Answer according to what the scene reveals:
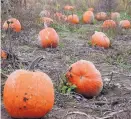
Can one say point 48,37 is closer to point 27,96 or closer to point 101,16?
point 27,96

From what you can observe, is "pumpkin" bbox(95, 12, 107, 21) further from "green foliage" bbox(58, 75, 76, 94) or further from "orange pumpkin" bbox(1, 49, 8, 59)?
"green foliage" bbox(58, 75, 76, 94)

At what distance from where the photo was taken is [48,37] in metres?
7.71

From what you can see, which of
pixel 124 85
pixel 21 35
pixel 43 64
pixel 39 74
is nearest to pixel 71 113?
pixel 39 74

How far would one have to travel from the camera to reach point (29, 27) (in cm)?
1040

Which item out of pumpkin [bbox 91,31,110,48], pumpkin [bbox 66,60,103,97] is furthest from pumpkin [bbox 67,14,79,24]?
pumpkin [bbox 66,60,103,97]

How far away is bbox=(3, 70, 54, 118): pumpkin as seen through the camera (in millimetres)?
3744

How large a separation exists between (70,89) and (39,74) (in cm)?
87

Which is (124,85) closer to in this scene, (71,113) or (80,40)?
(71,113)

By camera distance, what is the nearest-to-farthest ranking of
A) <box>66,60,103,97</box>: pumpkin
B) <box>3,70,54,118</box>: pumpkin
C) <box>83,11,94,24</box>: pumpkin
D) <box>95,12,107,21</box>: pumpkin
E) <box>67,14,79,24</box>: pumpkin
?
<box>3,70,54,118</box>: pumpkin < <box>66,60,103,97</box>: pumpkin < <box>67,14,79,24</box>: pumpkin < <box>83,11,94,24</box>: pumpkin < <box>95,12,107,21</box>: pumpkin

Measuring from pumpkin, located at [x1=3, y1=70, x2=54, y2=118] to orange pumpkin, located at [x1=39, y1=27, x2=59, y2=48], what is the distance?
12.6 feet

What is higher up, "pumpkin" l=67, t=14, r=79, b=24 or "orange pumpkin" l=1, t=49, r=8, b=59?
"orange pumpkin" l=1, t=49, r=8, b=59

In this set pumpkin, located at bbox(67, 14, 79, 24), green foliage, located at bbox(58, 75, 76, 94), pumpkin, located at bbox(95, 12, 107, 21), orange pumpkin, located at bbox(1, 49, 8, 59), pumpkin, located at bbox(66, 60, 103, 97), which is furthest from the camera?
pumpkin, located at bbox(95, 12, 107, 21)

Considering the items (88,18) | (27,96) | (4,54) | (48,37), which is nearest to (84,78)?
(27,96)

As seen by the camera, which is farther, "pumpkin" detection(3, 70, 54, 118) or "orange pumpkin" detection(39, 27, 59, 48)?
"orange pumpkin" detection(39, 27, 59, 48)
